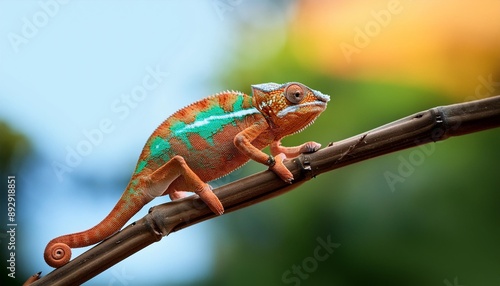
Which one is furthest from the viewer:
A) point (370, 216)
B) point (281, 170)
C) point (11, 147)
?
point (370, 216)

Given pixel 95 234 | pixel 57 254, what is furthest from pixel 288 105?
pixel 57 254

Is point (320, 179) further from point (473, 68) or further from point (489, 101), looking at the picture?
point (489, 101)

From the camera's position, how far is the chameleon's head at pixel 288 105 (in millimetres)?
1623

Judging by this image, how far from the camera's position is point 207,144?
1684mm

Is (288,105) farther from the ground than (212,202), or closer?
farther from the ground

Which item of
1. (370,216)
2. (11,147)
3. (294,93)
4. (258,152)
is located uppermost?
(11,147)

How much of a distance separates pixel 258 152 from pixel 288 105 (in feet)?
0.50

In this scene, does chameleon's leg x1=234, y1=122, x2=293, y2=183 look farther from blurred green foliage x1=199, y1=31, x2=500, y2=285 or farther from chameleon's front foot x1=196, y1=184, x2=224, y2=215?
blurred green foliage x1=199, y1=31, x2=500, y2=285

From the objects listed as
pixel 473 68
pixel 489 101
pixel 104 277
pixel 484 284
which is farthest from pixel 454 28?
pixel 104 277

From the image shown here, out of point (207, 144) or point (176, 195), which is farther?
point (176, 195)

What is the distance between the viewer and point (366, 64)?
330cm

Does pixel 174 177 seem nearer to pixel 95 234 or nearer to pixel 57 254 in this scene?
pixel 95 234

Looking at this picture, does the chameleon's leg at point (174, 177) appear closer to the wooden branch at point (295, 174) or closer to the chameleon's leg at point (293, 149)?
the wooden branch at point (295, 174)

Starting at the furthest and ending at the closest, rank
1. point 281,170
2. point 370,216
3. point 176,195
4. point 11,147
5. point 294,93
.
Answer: point 370,216
point 11,147
point 176,195
point 294,93
point 281,170
